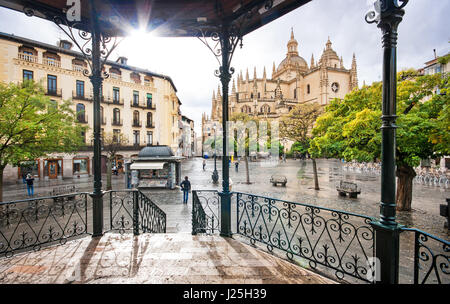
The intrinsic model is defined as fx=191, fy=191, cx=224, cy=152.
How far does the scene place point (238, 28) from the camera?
4.75 metres

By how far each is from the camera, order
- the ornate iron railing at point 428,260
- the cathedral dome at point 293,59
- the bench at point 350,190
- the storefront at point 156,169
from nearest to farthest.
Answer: the ornate iron railing at point 428,260, the bench at point 350,190, the storefront at point 156,169, the cathedral dome at point 293,59

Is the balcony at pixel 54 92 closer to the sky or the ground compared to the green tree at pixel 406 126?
closer to the sky

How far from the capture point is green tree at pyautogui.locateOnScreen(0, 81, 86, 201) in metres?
9.03

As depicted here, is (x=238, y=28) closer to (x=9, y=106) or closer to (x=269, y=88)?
(x=9, y=106)

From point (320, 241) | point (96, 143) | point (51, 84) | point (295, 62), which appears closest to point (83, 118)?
point (51, 84)

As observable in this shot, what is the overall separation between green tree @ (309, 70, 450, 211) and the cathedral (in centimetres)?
4616

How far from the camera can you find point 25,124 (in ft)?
29.1

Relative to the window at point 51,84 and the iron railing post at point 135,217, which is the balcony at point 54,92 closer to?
the window at point 51,84

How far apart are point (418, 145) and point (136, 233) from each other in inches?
433

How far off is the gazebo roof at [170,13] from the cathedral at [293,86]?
51.9 metres

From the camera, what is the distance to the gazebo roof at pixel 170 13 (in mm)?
4293

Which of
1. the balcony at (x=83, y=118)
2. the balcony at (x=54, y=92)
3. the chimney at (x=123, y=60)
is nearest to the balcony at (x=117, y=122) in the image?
the balcony at (x=83, y=118)

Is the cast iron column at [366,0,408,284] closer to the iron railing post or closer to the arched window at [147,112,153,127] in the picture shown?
the iron railing post
